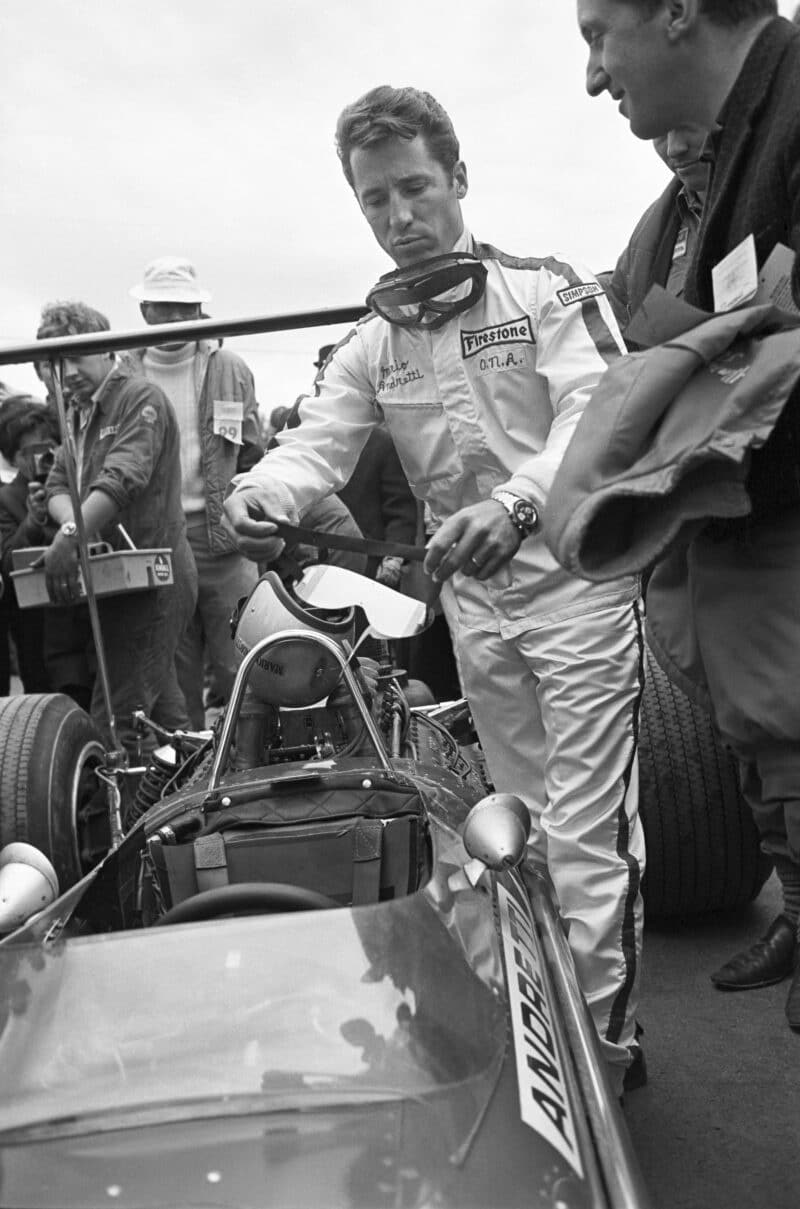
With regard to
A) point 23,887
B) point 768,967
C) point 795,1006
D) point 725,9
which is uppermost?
point 725,9

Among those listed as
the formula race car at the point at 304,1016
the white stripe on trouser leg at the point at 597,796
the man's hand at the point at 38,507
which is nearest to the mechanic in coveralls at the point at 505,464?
the white stripe on trouser leg at the point at 597,796

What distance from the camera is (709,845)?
3281 millimetres

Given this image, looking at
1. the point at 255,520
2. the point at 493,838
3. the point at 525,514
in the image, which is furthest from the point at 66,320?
the point at 493,838

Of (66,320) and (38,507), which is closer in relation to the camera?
(66,320)

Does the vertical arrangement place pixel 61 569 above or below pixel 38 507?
below

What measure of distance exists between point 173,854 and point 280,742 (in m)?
0.76

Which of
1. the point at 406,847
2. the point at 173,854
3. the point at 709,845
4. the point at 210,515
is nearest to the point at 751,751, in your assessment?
the point at 406,847

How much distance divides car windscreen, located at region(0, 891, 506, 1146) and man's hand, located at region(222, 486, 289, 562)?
3.18 feet

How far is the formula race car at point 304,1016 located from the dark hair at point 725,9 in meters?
1.05

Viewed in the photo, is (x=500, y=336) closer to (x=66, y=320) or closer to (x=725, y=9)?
(x=725, y=9)

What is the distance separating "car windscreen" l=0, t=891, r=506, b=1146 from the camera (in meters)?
1.34

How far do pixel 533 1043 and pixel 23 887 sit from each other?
82 centimetres

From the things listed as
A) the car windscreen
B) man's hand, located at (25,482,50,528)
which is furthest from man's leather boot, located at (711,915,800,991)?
man's hand, located at (25,482,50,528)

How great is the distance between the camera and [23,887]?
1938 millimetres
